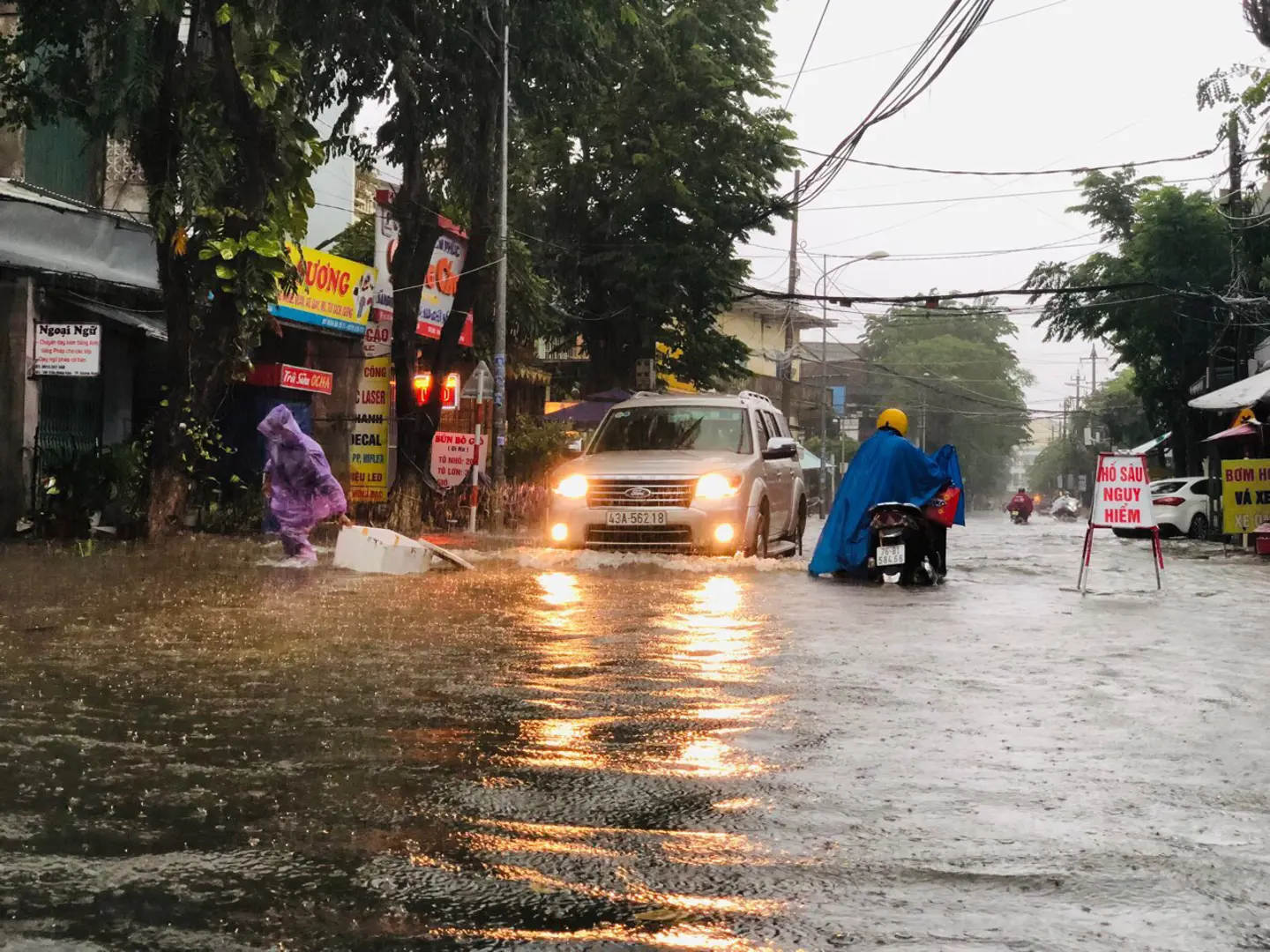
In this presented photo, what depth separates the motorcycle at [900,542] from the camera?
12906 mm

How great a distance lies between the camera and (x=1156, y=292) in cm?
3616

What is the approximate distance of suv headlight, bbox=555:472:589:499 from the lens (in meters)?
14.2

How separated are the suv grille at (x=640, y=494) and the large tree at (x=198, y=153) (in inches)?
230

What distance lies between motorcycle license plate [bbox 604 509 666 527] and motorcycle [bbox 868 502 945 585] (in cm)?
212

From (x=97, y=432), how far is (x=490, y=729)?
16.5 m

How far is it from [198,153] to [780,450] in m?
7.91

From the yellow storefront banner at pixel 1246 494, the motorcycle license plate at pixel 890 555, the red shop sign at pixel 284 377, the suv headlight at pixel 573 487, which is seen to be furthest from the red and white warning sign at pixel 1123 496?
the red shop sign at pixel 284 377

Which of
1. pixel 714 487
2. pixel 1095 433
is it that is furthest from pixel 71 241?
pixel 1095 433

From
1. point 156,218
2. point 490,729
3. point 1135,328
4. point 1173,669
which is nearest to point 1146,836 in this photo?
point 490,729

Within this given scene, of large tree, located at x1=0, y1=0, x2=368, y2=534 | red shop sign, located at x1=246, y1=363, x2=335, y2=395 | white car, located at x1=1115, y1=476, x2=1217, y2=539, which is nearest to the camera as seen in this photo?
large tree, located at x1=0, y1=0, x2=368, y2=534

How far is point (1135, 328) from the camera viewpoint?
3788cm

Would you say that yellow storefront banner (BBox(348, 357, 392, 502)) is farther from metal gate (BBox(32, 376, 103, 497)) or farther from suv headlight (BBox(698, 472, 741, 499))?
suv headlight (BBox(698, 472, 741, 499))

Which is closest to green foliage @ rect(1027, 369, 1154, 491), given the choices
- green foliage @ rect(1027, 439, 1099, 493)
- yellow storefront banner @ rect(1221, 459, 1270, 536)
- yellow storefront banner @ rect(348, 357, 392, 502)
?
green foliage @ rect(1027, 439, 1099, 493)

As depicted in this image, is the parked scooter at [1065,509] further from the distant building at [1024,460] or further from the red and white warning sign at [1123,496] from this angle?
the distant building at [1024,460]
